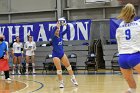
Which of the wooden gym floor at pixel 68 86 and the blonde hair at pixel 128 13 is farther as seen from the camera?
the wooden gym floor at pixel 68 86

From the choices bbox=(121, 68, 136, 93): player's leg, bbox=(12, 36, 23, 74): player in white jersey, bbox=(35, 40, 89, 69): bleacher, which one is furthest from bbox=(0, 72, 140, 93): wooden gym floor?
bbox=(35, 40, 89, 69): bleacher

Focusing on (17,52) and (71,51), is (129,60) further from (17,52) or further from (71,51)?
(71,51)

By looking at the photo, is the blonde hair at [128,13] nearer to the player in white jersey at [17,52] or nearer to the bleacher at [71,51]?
the player in white jersey at [17,52]

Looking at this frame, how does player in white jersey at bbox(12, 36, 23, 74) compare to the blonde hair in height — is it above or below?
below

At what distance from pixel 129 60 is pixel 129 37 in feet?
1.25

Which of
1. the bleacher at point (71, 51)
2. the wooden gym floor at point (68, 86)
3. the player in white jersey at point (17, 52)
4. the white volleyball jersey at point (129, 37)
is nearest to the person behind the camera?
the white volleyball jersey at point (129, 37)

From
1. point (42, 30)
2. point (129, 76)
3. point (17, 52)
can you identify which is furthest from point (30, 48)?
point (129, 76)

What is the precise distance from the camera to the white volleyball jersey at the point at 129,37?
5.12 meters

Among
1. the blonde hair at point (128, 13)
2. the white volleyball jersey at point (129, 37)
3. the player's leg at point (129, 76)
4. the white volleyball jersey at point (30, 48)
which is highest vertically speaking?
the blonde hair at point (128, 13)

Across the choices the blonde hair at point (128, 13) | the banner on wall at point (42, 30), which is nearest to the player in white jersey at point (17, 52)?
the banner on wall at point (42, 30)

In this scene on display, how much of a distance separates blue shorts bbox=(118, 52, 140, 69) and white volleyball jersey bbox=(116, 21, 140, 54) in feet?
0.22

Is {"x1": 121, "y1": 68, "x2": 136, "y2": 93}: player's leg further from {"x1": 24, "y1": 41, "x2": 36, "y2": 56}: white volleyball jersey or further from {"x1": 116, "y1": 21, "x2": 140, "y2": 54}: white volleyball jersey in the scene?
{"x1": 24, "y1": 41, "x2": 36, "y2": 56}: white volleyball jersey

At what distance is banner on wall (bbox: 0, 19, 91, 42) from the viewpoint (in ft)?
58.6

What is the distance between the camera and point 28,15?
69.4 feet
